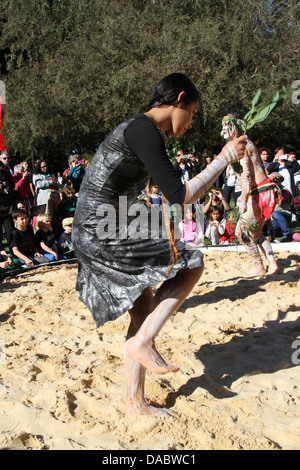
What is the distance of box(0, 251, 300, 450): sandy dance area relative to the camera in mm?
2473

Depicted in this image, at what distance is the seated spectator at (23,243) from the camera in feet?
24.6

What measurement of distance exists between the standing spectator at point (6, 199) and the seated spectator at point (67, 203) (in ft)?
2.91

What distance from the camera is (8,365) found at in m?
3.46

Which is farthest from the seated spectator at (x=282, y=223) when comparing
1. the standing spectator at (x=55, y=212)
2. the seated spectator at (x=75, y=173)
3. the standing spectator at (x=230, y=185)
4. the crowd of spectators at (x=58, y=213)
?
the seated spectator at (x=75, y=173)

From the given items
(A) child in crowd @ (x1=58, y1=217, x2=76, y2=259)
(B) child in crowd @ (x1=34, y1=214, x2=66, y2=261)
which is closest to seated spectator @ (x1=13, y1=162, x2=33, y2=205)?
(B) child in crowd @ (x1=34, y1=214, x2=66, y2=261)

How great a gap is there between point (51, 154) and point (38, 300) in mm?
16124

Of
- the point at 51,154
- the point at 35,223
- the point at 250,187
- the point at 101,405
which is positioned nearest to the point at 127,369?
the point at 101,405

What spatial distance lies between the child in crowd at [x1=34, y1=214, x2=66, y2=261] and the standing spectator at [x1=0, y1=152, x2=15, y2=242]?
0.54 meters

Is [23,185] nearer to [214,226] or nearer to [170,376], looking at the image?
[214,226]

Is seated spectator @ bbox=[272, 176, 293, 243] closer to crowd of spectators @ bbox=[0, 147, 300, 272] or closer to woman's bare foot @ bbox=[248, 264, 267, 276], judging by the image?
crowd of spectators @ bbox=[0, 147, 300, 272]

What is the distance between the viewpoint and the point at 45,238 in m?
8.01

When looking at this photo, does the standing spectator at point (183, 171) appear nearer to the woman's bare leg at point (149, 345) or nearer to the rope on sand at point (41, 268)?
the rope on sand at point (41, 268)

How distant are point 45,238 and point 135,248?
566cm

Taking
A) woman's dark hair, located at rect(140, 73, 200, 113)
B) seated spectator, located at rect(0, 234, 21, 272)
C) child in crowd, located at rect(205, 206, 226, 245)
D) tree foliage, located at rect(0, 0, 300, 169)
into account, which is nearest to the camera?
woman's dark hair, located at rect(140, 73, 200, 113)
